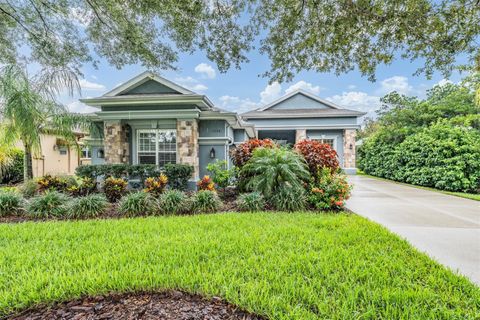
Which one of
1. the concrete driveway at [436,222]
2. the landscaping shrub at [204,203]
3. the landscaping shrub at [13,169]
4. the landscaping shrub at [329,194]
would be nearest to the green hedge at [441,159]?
the concrete driveway at [436,222]

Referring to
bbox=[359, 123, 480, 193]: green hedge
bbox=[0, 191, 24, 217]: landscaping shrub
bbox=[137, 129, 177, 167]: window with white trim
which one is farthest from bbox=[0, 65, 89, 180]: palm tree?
bbox=[359, 123, 480, 193]: green hedge

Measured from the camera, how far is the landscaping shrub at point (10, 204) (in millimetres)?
5949

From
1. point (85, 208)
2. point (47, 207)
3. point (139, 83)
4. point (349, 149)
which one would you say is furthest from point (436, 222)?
point (349, 149)

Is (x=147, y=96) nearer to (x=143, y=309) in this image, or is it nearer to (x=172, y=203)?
(x=172, y=203)

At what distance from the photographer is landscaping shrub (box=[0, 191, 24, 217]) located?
595 cm

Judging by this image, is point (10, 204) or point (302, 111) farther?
point (302, 111)

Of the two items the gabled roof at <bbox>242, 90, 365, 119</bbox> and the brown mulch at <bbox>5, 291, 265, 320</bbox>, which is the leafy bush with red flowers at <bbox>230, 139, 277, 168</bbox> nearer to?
the brown mulch at <bbox>5, 291, 265, 320</bbox>

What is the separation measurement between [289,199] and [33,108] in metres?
9.00

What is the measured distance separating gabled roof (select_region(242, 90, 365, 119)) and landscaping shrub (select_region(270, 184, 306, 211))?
13769mm

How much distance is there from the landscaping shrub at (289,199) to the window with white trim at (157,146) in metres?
5.55

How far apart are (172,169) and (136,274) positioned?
623cm

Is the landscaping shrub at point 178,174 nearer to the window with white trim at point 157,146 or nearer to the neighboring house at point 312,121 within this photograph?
the window with white trim at point 157,146

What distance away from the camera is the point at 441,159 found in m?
9.97

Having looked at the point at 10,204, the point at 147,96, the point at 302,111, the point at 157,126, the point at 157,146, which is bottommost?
the point at 10,204
